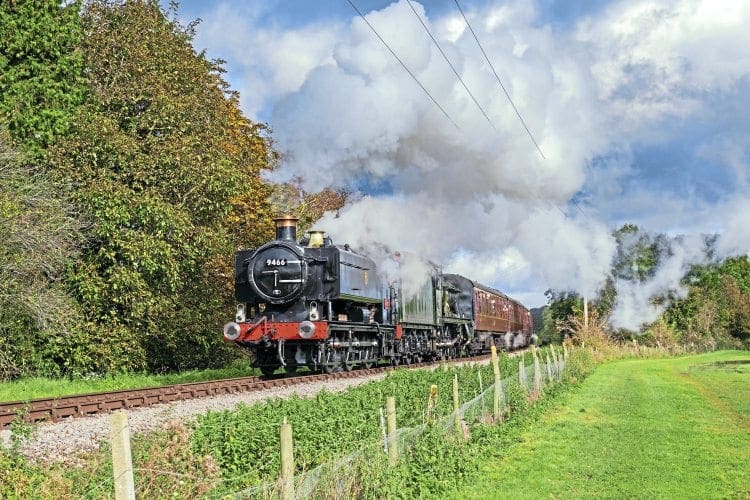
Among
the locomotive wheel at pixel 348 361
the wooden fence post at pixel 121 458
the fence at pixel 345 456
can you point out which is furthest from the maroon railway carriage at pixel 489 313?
the wooden fence post at pixel 121 458

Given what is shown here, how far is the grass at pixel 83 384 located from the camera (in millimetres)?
20266

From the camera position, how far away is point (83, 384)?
23422mm

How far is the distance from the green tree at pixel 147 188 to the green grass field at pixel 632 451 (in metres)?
12.7

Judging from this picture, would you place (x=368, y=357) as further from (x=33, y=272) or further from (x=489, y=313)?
(x=489, y=313)

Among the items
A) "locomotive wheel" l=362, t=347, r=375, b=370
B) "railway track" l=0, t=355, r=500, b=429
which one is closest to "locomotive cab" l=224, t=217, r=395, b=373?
"railway track" l=0, t=355, r=500, b=429

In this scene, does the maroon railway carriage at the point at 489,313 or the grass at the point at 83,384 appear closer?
the grass at the point at 83,384

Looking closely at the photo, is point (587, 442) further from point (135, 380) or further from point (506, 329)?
point (506, 329)

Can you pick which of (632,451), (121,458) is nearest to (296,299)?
(632,451)

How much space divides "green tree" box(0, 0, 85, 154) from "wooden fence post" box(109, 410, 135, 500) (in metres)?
21.8

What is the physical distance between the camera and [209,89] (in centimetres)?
3531

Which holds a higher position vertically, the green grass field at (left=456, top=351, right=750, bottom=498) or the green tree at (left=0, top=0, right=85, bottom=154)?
the green tree at (left=0, top=0, right=85, bottom=154)

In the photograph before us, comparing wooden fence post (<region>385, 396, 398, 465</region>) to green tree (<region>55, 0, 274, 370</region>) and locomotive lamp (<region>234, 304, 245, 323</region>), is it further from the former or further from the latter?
green tree (<region>55, 0, 274, 370</region>)

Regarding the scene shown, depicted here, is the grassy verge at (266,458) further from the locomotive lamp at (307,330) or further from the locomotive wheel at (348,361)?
the locomotive wheel at (348,361)

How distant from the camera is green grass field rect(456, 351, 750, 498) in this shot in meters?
11.3
